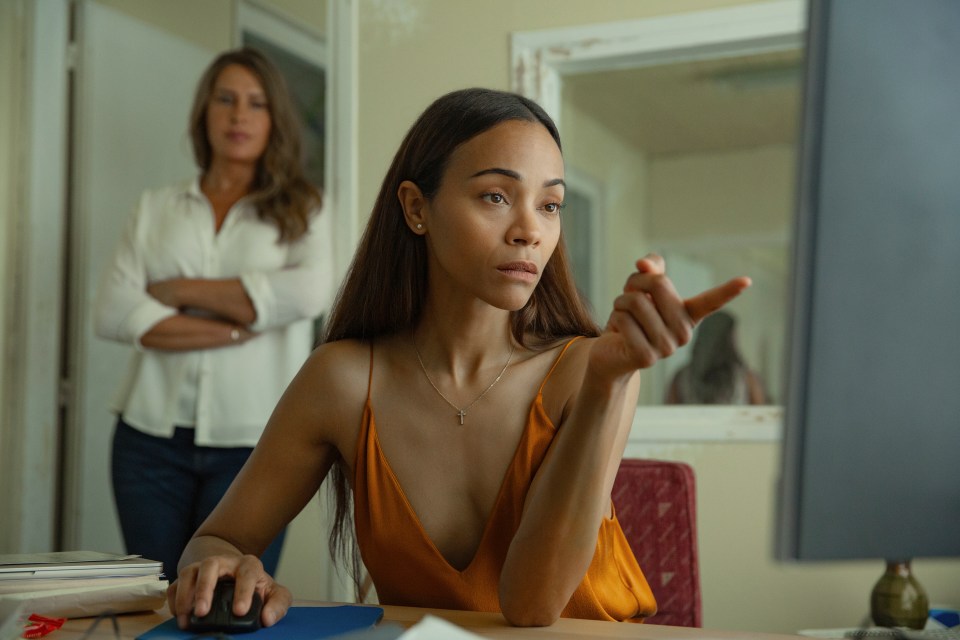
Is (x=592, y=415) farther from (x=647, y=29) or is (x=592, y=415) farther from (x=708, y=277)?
(x=708, y=277)

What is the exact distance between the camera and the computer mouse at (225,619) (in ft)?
3.15

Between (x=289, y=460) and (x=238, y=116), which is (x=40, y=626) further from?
(x=238, y=116)

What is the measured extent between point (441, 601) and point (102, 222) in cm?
259

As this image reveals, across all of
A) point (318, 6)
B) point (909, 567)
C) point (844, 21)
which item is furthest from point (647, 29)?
point (844, 21)

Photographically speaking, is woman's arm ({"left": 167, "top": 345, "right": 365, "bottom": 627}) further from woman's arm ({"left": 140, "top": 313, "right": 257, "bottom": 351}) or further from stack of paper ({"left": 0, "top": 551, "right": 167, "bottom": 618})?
woman's arm ({"left": 140, "top": 313, "right": 257, "bottom": 351})

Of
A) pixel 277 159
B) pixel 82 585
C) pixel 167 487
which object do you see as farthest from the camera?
pixel 277 159

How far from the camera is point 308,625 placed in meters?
0.99

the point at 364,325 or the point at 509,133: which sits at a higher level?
the point at 509,133

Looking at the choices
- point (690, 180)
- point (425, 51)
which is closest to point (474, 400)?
point (425, 51)

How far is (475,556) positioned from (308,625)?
28 centimetres

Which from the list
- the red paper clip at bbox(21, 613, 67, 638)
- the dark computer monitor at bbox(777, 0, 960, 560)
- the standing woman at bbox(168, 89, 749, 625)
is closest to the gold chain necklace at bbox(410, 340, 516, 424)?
the standing woman at bbox(168, 89, 749, 625)

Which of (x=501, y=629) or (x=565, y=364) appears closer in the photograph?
(x=501, y=629)

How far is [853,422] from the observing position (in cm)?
55

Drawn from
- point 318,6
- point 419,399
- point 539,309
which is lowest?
point 419,399
